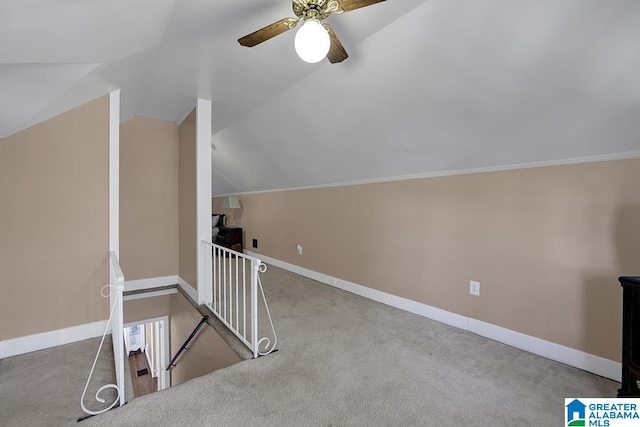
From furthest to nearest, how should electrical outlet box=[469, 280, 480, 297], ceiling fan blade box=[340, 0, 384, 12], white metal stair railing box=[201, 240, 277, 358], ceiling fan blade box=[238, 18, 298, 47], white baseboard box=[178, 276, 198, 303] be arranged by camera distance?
white baseboard box=[178, 276, 198, 303] → electrical outlet box=[469, 280, 480, 297] → white metal stair railing box=[201, 240, 277, 358] → ceiling fan blade box=[238, 18, 298, 47] → ceiling fan blade box=[340, 0, 384, 12]

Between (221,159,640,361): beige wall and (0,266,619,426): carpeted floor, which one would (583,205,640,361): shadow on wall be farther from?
(0,266,619,426): carpeted floor

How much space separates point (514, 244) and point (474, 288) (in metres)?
0.51

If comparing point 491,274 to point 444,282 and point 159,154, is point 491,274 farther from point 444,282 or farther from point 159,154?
point 159,154

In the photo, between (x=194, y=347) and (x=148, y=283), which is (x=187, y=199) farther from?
(x=194, y=347)

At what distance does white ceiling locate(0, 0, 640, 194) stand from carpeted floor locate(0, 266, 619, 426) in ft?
4.88

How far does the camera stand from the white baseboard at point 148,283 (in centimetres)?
359

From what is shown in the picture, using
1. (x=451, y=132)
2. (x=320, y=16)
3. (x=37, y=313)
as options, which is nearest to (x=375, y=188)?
(x=451, y=132)

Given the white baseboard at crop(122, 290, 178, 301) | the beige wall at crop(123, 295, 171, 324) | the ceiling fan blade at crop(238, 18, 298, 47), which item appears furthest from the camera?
the beige wall at crop(123, 295, 171, 324)

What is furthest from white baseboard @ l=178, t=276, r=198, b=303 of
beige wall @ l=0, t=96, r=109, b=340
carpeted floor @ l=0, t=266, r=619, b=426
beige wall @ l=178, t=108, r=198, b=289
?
carpeted floor @ l=0, t=266, r=619, b=426

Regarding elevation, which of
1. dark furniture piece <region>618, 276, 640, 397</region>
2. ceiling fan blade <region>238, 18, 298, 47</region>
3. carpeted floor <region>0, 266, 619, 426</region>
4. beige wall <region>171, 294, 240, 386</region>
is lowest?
beige wall <region>171, 294, 240, 386</region>

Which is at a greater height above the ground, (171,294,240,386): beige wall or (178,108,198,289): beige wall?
(178,108,198,289): beige wall

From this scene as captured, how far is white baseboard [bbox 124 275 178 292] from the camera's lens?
359 cm

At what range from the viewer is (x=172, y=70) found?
2.30 m

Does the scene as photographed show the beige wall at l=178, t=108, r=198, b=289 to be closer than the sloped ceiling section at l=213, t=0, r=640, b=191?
No
